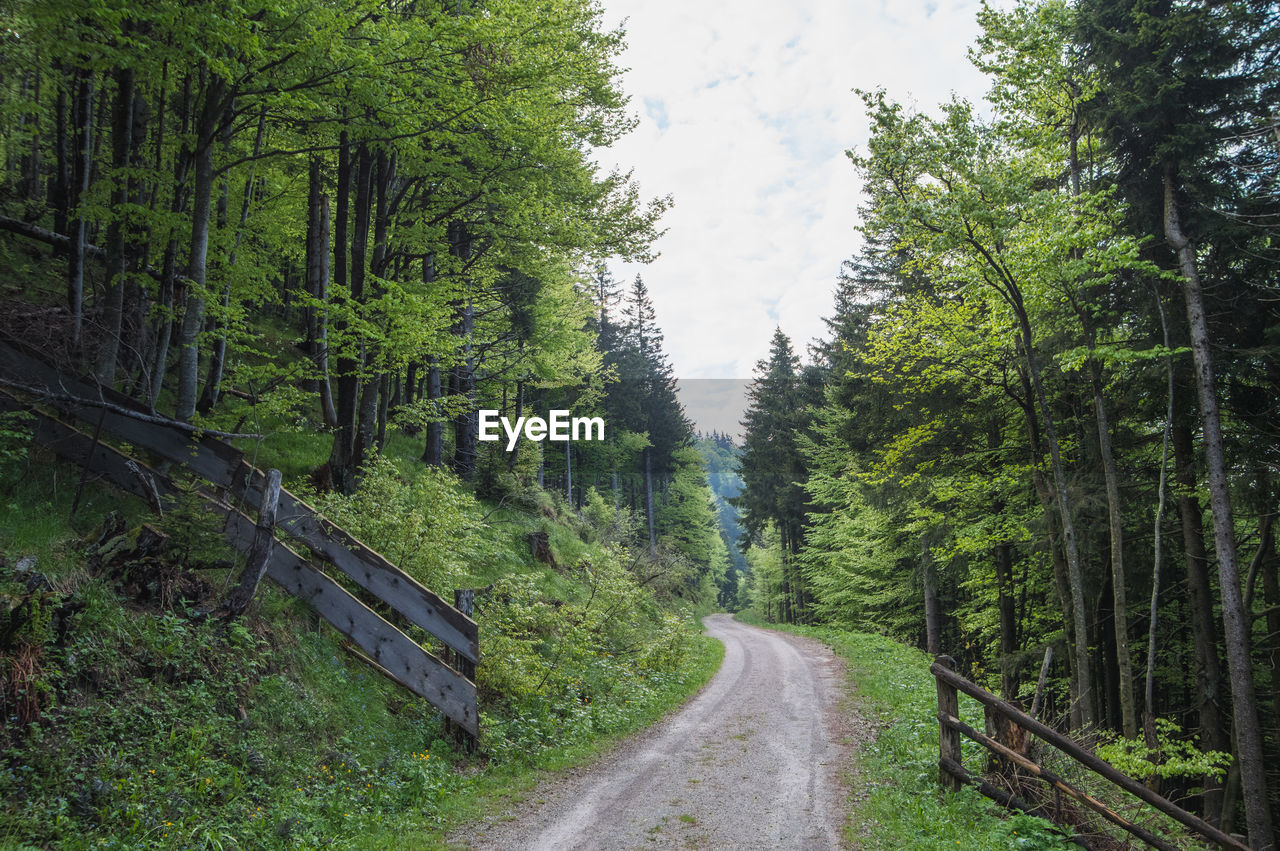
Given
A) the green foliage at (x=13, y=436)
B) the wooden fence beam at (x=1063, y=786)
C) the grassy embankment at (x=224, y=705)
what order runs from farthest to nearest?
1. the green foliage at (x=13, y=436)
2. the wooden fence beam at (x=1063, y=786)
3. the grassy embankment at (x=224, y=705)

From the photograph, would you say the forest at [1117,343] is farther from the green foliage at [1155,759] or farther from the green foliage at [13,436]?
the green foliage at [13,436]

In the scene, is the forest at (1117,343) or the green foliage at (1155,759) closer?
the green foliage at (1155,759)

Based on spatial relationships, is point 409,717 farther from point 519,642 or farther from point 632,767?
point 632,767

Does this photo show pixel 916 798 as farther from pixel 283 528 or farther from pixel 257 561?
pixel 283 528

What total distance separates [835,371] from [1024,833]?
22603mm

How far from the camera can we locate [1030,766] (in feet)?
22.7

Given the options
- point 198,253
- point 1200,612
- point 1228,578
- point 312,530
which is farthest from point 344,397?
point 1200,612

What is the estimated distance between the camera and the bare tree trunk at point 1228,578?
1021cm

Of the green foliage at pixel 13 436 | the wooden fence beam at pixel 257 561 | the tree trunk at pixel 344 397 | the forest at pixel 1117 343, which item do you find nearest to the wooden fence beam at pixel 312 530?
the green foliage at pixel 13 436

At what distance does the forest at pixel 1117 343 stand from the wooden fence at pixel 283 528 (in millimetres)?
7788

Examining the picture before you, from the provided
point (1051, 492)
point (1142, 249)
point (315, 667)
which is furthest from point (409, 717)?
point (1142, 249)

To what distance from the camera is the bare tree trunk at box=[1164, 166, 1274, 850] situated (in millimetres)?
10211

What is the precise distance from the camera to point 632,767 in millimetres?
8797

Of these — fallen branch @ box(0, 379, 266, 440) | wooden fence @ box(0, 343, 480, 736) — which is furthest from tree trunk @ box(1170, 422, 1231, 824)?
fallen branch @ box(0, 379, 266, 440)
